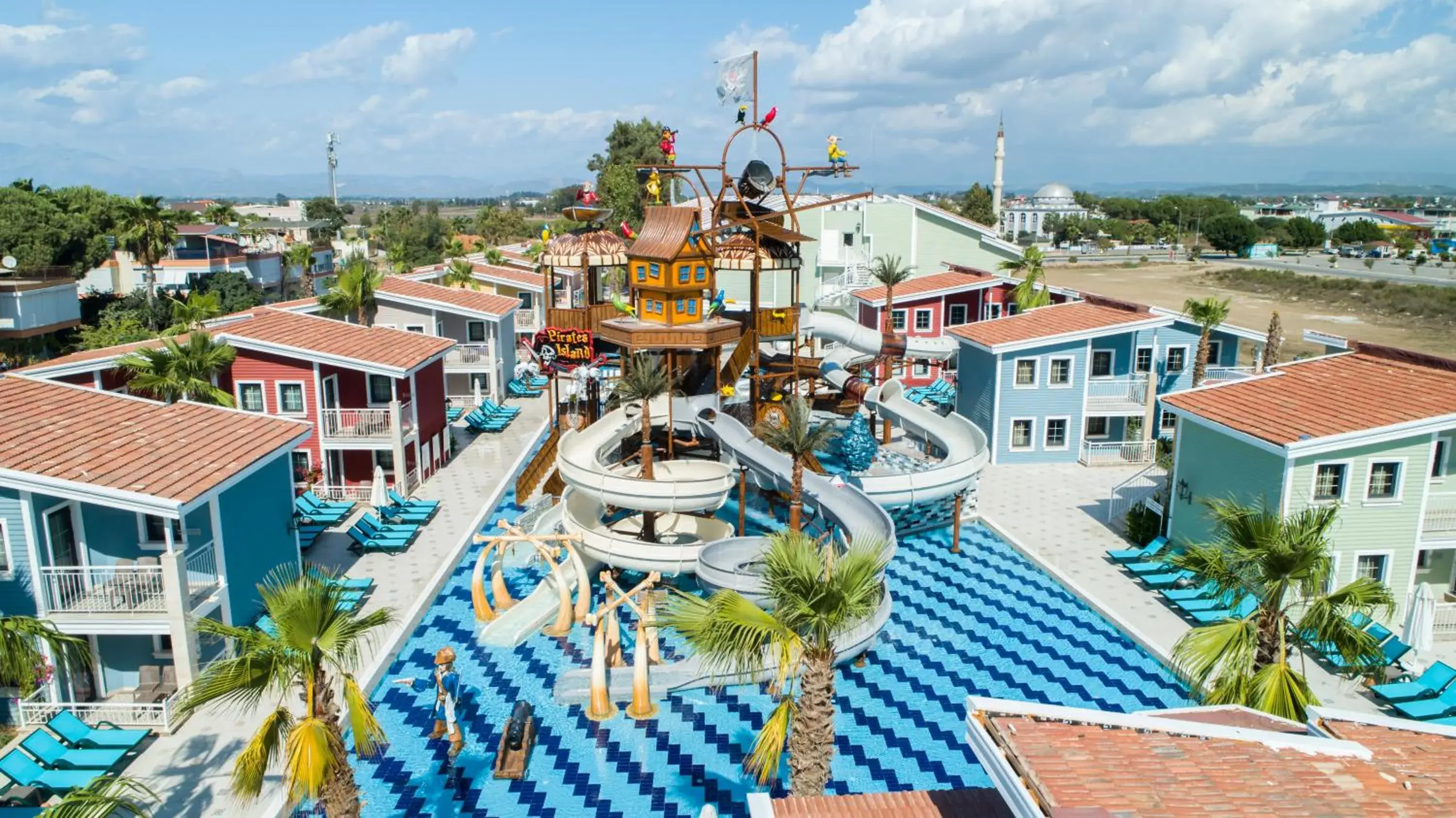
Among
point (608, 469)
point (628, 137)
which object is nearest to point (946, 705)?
point (608, 469)

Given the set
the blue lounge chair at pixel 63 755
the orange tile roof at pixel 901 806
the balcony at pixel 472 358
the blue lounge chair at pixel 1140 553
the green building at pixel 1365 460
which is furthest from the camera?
the balcony at pixel 472 358

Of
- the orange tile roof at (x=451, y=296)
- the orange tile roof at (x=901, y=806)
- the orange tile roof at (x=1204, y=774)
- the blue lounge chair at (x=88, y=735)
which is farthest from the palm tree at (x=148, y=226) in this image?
the orange tile roof at (x=1204, y=774)

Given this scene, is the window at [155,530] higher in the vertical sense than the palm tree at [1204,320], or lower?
lower

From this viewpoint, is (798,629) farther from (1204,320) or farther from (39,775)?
(1204,320)

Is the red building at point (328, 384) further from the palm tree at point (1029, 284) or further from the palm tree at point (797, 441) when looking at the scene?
the palm tree at point (1029, 284)

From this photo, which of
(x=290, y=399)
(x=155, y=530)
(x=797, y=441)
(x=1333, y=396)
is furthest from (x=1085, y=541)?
(x=290, y=399)

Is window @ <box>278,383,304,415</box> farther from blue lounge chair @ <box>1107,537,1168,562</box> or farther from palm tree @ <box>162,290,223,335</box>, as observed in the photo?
blue lounge chair @ <box>1107,537,1168,562</box>
